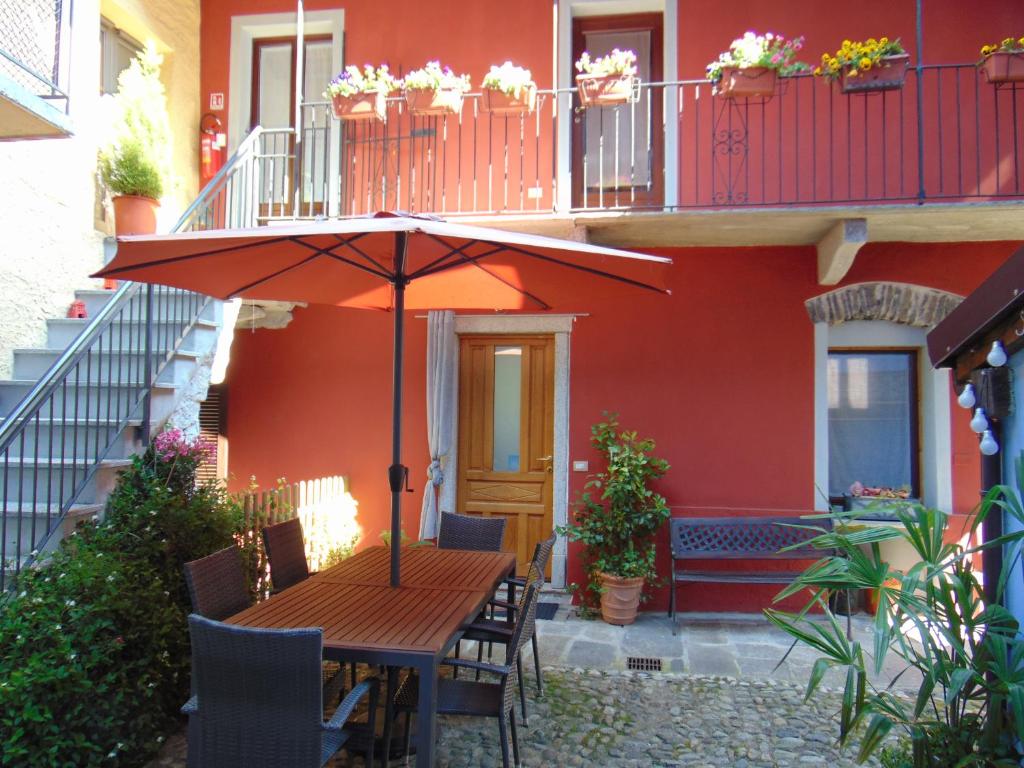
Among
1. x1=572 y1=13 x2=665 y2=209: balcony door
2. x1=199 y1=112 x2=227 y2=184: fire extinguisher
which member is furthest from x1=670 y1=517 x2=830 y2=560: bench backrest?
x1=199 y1=112 x2=227 y2=184: fire extinguisher

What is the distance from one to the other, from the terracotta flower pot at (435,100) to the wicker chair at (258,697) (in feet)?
15.0

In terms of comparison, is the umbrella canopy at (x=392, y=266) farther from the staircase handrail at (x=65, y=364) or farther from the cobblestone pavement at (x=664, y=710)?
the cobblestone pavement at (x=664, y=710)

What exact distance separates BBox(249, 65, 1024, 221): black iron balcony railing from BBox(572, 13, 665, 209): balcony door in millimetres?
17

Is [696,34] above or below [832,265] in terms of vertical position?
above

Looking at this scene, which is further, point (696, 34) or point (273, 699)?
point (696, 34)

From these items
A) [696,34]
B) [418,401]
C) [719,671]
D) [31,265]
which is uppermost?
[696,34]

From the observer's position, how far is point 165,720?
3.63m

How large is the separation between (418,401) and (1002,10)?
5.89 metres

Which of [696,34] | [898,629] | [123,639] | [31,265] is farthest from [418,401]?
[898,629]

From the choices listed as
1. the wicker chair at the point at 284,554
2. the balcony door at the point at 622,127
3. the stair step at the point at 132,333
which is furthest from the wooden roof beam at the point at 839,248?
the stair step at the point at 132,333

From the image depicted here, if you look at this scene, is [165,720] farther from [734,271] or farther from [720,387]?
[734,271]

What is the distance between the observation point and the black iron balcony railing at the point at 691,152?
5.93 m

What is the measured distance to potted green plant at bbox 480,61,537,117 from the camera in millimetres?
5707

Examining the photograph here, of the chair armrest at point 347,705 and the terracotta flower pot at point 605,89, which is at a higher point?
the terracotta flower pot at point 605,89
